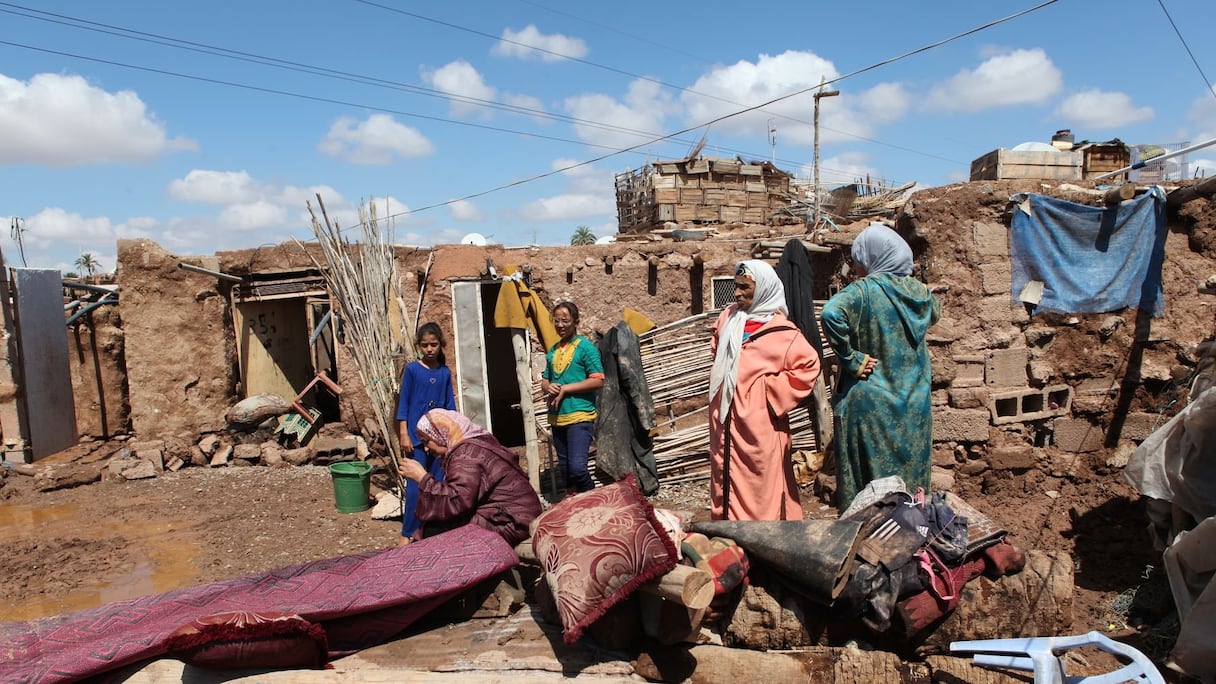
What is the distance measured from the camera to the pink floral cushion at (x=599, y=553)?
2.15m

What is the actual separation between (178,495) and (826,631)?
618 centimetres

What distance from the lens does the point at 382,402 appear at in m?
5.36

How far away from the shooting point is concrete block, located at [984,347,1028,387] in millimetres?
4754

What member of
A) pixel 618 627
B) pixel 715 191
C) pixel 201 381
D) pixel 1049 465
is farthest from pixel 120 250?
pixel 715 191

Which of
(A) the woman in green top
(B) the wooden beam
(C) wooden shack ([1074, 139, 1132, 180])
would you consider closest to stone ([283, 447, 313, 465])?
(A) the woman in green top

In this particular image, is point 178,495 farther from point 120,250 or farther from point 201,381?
point 120,250

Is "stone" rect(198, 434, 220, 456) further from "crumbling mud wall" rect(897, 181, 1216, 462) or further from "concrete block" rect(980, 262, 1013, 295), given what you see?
"concrete block" rect(980, 262, 1013, 295)

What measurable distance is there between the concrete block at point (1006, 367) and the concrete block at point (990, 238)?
0.65 m

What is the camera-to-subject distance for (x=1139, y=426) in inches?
182

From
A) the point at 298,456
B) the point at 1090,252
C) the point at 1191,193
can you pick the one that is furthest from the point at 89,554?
the point at 1191,193

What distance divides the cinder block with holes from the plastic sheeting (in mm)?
1395

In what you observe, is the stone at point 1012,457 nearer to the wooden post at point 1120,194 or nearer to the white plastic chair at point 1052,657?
the wooden post at point 1120,194

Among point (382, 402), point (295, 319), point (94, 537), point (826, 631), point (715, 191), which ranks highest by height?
point (715, 191)

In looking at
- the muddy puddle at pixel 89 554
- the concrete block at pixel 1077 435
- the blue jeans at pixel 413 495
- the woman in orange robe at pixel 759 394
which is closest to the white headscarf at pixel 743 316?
the woman in orange robe at pixel 759 394
